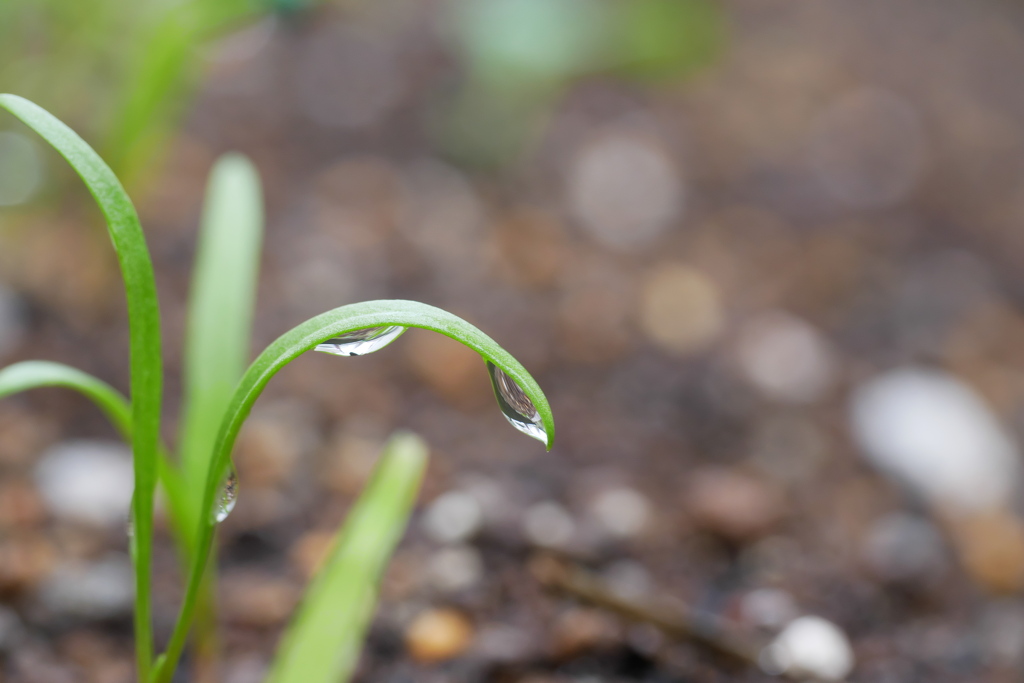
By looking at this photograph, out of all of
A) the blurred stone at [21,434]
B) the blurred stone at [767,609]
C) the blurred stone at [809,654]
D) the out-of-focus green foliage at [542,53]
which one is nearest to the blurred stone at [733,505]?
the blurred stone at [767,609]

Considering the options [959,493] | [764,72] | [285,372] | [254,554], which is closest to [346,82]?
[285,372]

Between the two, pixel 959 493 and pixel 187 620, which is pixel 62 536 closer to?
pixel 187 620

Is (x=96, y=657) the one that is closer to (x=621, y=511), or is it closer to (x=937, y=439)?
(x=621, y=511)

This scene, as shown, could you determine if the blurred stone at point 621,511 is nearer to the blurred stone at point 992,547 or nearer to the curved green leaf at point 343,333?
the blurred stone at point 992,547

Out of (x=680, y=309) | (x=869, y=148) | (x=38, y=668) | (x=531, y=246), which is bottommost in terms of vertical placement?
(x=38, y=668)

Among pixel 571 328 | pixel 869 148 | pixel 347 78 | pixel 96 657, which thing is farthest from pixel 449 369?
pixel 869 148

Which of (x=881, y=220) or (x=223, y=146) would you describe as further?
(x=881, y=220)
